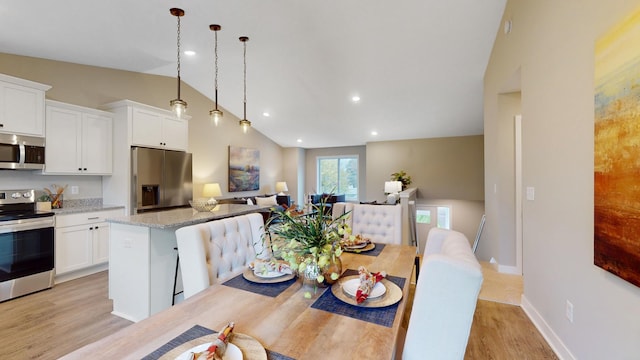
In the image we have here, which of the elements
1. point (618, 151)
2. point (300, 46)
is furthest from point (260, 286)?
point (300, 46)

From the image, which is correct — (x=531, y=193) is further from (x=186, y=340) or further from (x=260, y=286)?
(x=186, y=340)

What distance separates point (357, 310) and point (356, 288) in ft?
0.58

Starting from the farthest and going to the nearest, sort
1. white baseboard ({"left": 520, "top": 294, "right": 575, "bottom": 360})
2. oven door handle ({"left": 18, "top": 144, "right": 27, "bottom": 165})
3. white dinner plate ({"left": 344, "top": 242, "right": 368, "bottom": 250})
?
oven door handle ({"left": 18, "top": 144, "right": 27, "bottom": 165}) → white dinner plate ({"left": 344, "top": 242, "right": 368, "bottom": 250}) → white baseboard ({"left": 520, "top": 294, "right": 575, "bottom": 360})

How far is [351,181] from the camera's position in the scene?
8.87m

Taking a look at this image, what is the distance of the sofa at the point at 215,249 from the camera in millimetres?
1506

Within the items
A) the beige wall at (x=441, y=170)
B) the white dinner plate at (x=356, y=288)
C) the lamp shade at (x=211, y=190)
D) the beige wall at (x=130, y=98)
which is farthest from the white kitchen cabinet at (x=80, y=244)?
the beige wall at (x=441, y=170)

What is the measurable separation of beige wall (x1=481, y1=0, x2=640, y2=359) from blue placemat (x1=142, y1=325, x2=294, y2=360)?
5.63 feet

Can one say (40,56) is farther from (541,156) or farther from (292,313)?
(541,156)

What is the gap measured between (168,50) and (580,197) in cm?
466

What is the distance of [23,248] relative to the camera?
2.97 m

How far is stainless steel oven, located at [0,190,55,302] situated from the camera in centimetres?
284

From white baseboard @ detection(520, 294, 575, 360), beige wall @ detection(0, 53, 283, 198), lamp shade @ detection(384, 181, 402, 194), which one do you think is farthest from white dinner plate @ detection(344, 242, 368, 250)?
lamp shade @ detection(384, 181, 402, 194)

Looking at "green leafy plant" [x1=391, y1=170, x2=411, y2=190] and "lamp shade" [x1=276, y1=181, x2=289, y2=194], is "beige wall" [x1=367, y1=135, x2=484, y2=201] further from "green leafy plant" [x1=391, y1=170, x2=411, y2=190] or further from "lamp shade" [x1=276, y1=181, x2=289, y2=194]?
"lamp shade" [x1=276, y1=181, x2=289, y2=194]

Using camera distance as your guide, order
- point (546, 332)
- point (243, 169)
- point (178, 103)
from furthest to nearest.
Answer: point (243, 169) → point (178, 103) → point (546, 332)
